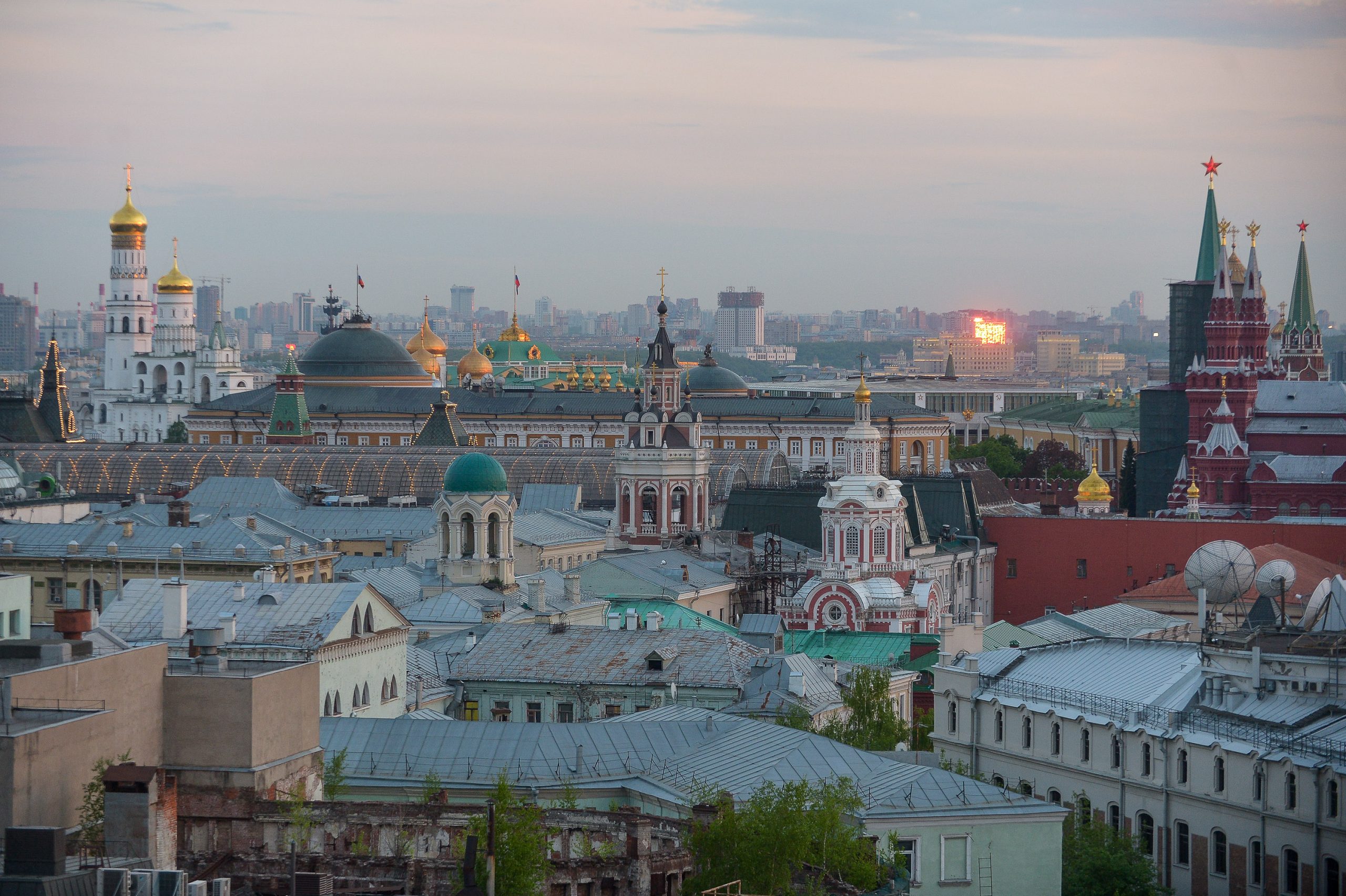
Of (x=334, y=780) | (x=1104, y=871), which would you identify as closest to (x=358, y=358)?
(x=1104, y=871)

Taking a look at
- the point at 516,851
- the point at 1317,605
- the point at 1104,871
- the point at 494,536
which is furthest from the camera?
the point at 494,536

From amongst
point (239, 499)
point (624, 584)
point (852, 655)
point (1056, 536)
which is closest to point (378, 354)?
point (239, 499)

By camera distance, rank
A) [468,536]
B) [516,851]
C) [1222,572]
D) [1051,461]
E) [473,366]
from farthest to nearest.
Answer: [473,366] → [1051,461] → [468,536] → [1222,572] → [516,851]

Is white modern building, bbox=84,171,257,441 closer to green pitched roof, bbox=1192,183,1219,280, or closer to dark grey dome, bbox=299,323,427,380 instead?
dark grey dome, bbox=299,323,427,380

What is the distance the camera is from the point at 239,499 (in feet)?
303

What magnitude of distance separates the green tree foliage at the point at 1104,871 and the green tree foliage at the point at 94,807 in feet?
49.8

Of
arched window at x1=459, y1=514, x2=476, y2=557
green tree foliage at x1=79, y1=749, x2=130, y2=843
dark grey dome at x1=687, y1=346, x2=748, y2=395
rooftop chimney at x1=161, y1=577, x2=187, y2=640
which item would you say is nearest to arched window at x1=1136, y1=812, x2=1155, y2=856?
rooftop chimney at x1=161, y1=577, x2=187, y2=640

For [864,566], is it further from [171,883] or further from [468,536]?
[171,883]

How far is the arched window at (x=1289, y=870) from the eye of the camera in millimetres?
40469

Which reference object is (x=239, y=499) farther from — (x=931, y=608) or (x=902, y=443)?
(x=902, y=443)

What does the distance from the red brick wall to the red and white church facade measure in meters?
10.3

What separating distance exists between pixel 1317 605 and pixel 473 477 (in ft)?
80.1

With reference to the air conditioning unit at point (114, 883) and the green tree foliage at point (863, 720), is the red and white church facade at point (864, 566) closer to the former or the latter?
the green tree foliage at point (863, 720)

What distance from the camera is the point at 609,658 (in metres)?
52.9
